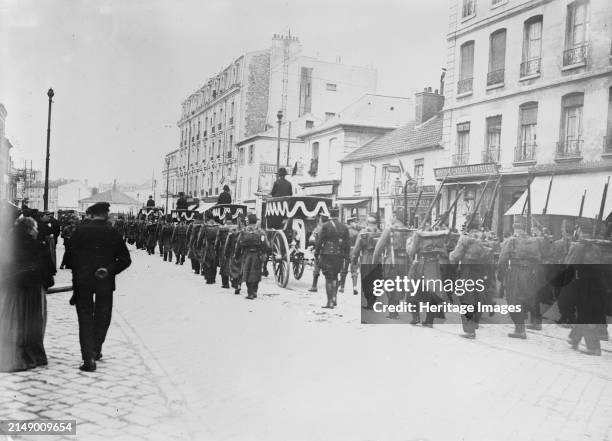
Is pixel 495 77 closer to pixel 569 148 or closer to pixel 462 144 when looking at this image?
pixel 462 144

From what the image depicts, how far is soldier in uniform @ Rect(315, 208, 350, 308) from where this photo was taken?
10.2 metres

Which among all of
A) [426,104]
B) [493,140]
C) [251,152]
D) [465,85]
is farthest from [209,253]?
[251,152]

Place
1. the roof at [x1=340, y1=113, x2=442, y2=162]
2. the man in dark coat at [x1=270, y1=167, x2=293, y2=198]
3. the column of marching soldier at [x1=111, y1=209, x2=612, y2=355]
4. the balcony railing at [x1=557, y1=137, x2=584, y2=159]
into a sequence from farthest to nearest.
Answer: the roof at [x1=340, y1=113, x2=442, y2=162] < the man in dark coat at [x1=270, y1=167, x2=293, y2=198] < the balcony railing at [x1=557, y1=137, x2=584, y2=159] < the column of marching soldier at [x1=111, y1=209, x2=612, y2=355]

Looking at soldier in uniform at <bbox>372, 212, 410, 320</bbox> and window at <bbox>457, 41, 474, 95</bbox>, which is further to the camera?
window at <bbox>457, 41, 474, 95</bbox>

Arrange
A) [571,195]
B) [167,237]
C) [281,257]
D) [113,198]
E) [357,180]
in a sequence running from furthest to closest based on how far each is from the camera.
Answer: [113,198] < [357,180] < [167,237] < [281,257] < [571,195]

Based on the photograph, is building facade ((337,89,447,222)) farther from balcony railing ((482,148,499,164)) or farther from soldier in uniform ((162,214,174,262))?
soldier in uniform ((162,214,174,262))

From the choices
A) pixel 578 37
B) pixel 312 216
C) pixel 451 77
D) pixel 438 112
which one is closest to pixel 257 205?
pixel 438 112

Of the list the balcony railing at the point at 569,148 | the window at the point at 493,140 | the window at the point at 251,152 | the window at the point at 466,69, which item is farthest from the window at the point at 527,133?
the window at the point at 251,152

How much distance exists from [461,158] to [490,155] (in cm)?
125

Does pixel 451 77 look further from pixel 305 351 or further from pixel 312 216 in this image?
pixel 305 351

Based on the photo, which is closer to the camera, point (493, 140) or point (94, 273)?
point (94, 273)

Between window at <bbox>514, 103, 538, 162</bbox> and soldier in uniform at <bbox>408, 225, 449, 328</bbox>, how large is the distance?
27.9 ft

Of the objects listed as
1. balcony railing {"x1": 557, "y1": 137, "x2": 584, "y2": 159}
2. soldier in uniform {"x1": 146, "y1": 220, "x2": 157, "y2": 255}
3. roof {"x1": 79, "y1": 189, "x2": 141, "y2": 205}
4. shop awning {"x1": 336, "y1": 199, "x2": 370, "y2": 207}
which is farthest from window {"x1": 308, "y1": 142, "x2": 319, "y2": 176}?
roof {"x1": 79, "y1": 189, "x2": 141, "y2": 205}

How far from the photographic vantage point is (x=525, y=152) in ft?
53.7
